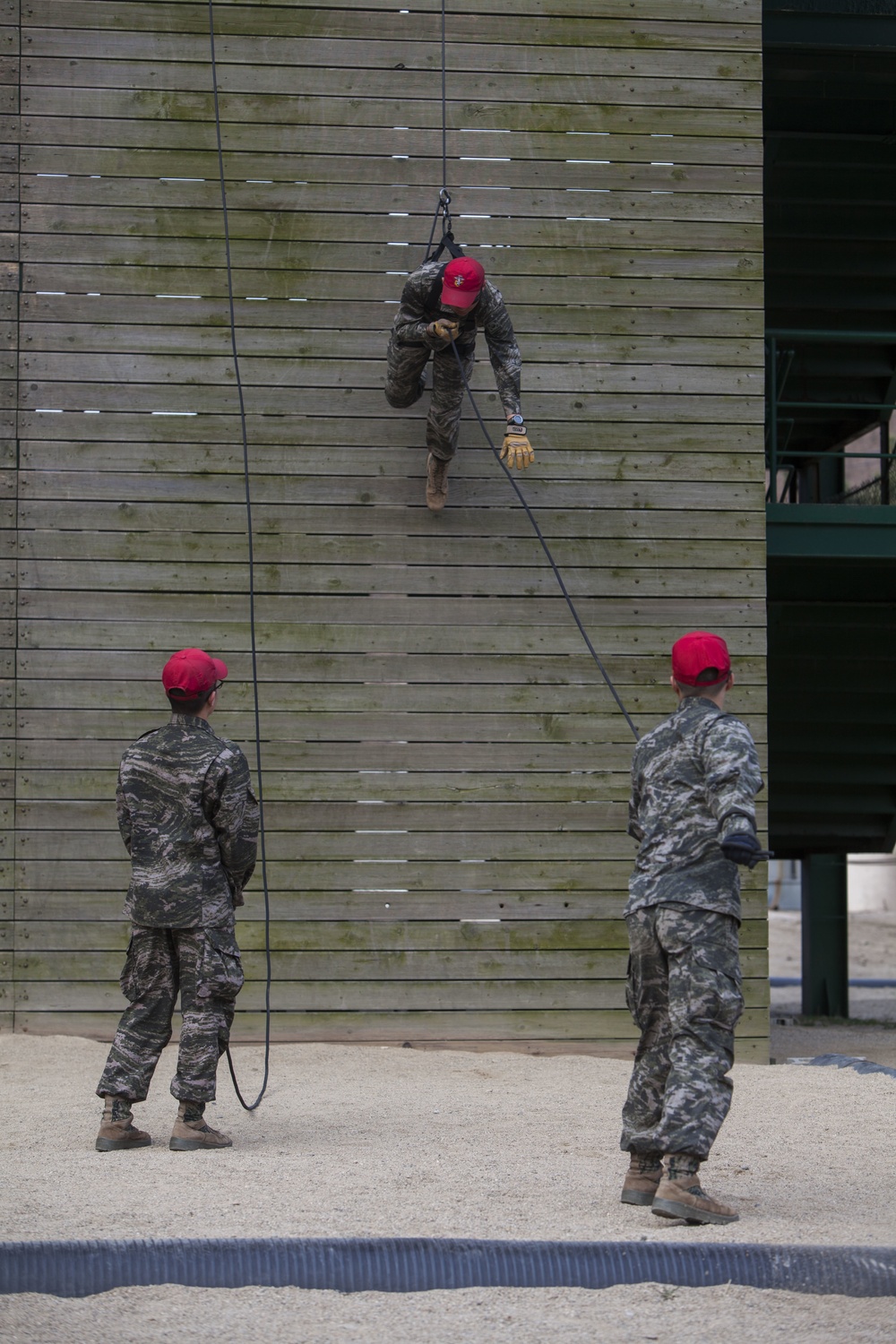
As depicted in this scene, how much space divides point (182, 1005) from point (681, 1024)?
1788 millimetres

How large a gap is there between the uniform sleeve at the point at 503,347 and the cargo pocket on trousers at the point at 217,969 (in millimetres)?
2803

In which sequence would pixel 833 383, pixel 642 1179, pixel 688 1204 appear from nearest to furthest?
pixel 688 1204 < pixel 642 1179 < pixel 833 383

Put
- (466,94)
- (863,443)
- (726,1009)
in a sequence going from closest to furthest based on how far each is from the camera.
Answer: (726,1009)
(466,94)
(863,443)

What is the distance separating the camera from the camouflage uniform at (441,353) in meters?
6.38

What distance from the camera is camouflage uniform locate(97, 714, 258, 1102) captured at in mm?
4773

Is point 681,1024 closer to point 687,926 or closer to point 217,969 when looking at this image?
point 687,926

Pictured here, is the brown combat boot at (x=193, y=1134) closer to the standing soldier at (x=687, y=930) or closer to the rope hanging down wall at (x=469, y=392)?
the standing soldier at (x=687, y=930)

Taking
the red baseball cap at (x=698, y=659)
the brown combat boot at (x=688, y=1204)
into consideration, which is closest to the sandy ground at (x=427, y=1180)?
the brown combat boot at (x=688, y=1204)

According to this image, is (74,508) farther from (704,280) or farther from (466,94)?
(704,280)

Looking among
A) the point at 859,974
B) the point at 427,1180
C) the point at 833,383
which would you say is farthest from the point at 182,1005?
the point at 859,974

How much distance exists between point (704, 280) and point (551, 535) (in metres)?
1.57

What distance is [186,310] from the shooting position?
7.12 metres

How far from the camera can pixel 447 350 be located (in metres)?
6.55

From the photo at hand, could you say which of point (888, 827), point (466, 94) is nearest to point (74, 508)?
point (466, 94)
